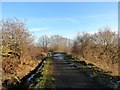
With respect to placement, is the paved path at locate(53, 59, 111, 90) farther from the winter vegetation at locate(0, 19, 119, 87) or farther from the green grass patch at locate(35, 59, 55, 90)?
the winter vegetation at locate(0, 19, 119, 87)

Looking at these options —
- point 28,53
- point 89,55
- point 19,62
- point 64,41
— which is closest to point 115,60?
point 89,55

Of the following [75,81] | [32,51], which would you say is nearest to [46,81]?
[75,81]

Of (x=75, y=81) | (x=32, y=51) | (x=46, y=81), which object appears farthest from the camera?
(x=32, y=51)

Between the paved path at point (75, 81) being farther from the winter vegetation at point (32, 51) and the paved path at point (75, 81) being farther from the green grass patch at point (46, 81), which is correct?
the winter vegetation at point (32, 51)

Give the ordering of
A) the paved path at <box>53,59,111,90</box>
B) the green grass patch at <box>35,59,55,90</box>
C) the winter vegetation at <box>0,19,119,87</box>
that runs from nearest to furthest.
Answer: the paved path at <box>53,59,111,90</box>
the green grass patch at <box>35,59,55,90</box>
the winter vegetation at <box>0,19,119,87</box>

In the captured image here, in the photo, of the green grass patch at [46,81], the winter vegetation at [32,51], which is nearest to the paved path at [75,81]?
the green grass patch at [46,81]

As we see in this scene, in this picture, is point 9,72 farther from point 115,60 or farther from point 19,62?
point 115,60

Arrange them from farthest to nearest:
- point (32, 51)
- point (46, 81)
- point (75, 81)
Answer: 1. point (32, 51)
2. point (46, 81)
3. point (75, 81)

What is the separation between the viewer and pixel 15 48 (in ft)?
97.7

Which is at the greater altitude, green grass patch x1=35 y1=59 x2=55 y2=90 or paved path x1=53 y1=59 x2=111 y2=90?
paved path x1=53 y1=59 x2=111 y2=90

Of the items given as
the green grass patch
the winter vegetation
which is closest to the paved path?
the green grass patch

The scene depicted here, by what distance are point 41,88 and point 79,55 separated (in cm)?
3792

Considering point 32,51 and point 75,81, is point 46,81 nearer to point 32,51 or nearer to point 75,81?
point 75,81

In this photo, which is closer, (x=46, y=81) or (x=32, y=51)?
(x=46, y=81)
